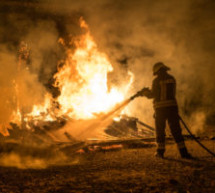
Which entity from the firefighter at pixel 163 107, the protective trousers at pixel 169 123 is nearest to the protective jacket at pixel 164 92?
the firefighter at pixel 163 107

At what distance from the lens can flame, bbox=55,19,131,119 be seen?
912 cm

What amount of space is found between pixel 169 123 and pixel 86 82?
637 cm

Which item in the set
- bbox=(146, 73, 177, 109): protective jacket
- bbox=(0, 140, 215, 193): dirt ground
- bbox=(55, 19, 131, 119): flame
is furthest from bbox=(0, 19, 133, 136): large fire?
bbox=(0, 140, 215, 193): dirt ground

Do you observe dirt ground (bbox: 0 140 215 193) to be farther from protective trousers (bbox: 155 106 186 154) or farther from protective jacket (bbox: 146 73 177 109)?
protective jacket (bbox: 146 73 177 109)

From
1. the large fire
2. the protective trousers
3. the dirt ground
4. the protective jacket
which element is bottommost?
the dirt ground

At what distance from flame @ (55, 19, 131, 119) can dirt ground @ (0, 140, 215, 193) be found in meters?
5.28

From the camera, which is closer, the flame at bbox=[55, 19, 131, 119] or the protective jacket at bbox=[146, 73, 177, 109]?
the protective jacket at bbox=[146, 73, 177, 109]

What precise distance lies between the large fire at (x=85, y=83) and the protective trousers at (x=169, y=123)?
4841 mm

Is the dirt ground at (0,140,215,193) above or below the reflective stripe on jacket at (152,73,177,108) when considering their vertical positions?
below

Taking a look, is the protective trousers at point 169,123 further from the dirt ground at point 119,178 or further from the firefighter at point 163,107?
the dirt ground at point 119,178

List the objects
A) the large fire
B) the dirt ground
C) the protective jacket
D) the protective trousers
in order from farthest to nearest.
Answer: the large fire → the protective jacket → the protective trousers → the dirt ground

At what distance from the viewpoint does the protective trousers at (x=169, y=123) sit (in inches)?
146

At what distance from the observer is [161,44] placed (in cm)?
941

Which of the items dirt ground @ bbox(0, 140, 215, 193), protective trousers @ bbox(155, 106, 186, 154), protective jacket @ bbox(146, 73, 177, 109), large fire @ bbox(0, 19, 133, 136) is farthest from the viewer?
large fire @ bbox(0, 19, 133, 136)
